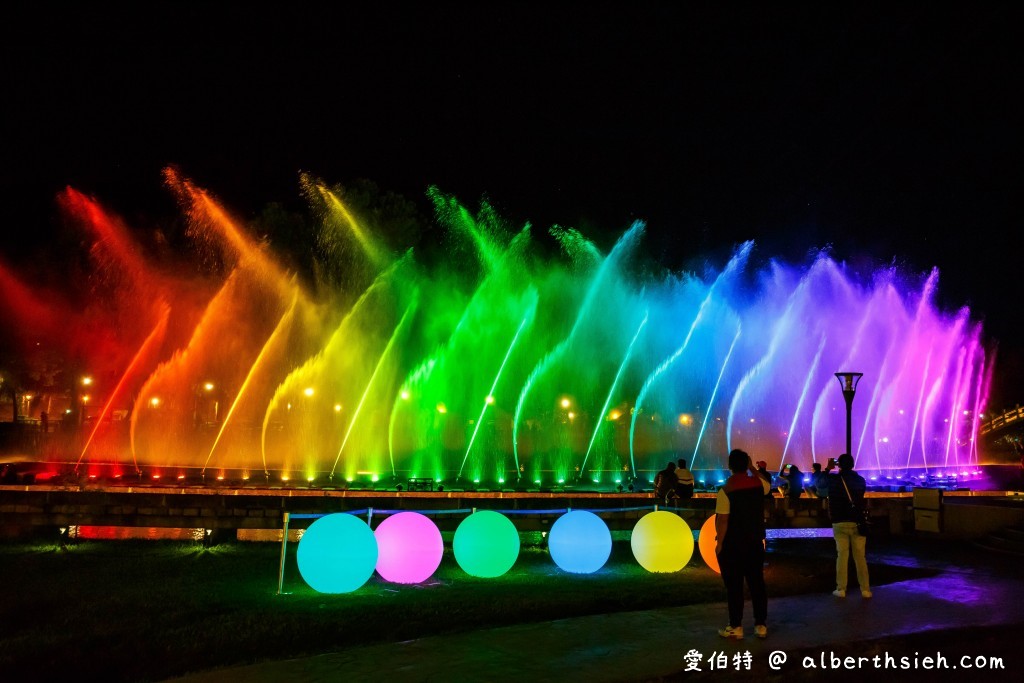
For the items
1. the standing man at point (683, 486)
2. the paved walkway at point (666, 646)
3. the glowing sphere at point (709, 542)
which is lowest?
Result: the paved walkway at point (666, 646)

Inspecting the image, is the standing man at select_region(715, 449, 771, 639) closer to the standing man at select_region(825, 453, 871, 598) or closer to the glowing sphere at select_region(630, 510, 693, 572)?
the standing man at select_region(825, 453, 871, 598)

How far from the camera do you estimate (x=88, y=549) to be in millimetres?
13391

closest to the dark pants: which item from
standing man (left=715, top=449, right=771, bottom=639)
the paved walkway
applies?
standing man (left=715, top=449, right=771, bottom=639)

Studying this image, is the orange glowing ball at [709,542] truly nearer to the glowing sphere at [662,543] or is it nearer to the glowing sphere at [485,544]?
the glowing sphere at [662,543]

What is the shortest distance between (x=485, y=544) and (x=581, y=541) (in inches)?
54.4

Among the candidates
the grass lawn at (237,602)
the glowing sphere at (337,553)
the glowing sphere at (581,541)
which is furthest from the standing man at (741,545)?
the glowing sphere at (337,553)

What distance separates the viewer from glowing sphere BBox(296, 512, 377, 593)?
9.39 metres

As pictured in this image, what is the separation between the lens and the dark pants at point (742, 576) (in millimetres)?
7492

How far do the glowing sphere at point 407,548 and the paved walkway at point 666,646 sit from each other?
255cm

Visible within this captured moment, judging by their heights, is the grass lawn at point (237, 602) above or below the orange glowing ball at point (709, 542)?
below

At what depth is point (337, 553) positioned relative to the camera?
9398 millimetres

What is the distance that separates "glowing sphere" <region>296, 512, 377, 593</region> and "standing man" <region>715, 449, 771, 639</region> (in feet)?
13.7

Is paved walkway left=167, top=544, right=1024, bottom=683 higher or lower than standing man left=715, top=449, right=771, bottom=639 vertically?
lower

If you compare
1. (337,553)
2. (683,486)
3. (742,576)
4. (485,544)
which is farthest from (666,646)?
(683,486)
